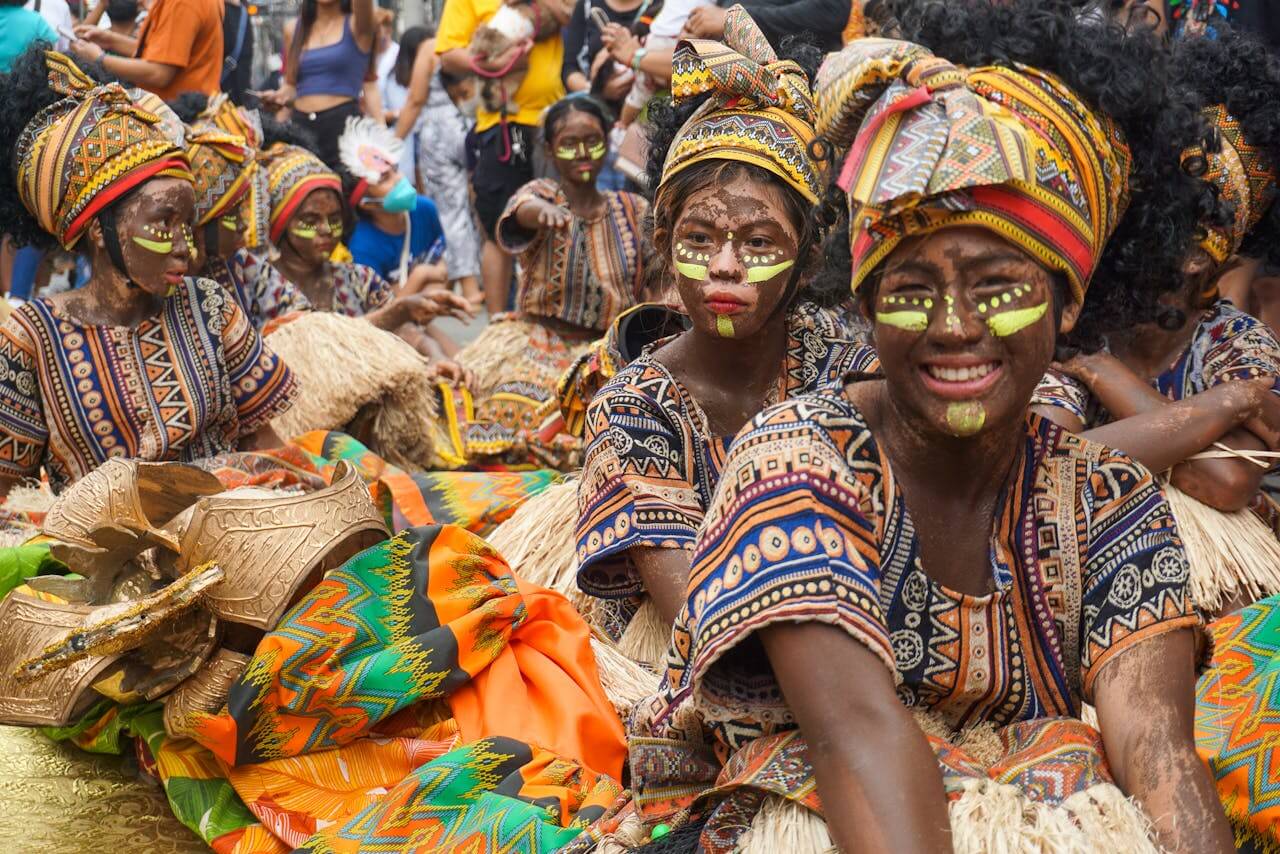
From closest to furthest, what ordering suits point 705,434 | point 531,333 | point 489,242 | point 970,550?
point 970,550 < point 705,434 < point 531,333 < point 489,242

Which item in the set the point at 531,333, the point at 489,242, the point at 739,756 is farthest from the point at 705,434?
the point at 489,242

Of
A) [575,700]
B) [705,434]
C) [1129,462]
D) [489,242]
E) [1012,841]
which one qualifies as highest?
[1129,462]

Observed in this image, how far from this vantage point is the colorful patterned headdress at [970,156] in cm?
192

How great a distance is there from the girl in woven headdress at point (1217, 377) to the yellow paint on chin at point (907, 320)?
170cm

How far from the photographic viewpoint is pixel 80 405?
417cm

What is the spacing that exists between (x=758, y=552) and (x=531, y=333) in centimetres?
443

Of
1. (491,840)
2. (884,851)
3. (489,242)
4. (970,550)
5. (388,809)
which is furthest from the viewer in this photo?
(489,242)

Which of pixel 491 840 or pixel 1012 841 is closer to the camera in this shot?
pixel 1012 841

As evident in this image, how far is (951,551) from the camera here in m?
2.10

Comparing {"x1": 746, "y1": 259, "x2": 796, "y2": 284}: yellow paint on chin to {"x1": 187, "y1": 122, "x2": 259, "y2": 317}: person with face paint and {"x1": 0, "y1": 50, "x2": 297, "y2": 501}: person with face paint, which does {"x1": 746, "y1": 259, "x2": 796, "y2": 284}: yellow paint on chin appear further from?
{"x1": 187, "y1": 122, "x2": 259, "y2": 317}: person with face paint

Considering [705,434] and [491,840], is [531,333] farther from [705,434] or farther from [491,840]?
[491,840]

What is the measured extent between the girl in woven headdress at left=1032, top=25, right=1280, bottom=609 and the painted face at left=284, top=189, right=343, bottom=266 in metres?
3.47

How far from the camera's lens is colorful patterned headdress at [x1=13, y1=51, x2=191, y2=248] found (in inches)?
164

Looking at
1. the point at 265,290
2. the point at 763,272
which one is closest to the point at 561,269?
the point at 265,290
